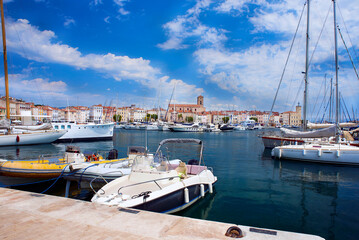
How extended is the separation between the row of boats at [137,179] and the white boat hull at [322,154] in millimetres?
13993

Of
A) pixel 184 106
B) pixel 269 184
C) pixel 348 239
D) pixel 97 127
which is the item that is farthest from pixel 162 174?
pixel 184 106

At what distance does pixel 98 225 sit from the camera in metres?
4.77

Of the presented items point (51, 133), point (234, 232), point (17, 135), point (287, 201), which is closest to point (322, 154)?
point (287, 201)

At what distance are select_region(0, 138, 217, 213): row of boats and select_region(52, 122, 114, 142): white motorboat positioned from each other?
31.8 meters

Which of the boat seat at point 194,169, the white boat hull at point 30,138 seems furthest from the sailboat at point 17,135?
the boat seat at point 194,169

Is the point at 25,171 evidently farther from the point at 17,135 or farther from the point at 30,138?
the point at 30,138

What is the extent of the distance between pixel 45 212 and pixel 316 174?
18198 millimetres

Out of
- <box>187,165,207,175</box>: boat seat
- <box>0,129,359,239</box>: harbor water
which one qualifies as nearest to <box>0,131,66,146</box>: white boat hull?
<box>0,129,359,239</box>: harbor water

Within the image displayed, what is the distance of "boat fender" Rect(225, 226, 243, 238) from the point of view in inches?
169

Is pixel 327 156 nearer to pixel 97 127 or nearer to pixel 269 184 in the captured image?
pixel 269 184

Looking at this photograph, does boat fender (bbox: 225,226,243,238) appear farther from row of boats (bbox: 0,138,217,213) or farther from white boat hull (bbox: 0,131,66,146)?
white boat hull (bbox: 0,131,66,146)

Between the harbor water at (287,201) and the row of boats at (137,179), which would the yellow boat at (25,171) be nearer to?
the row of boats at (137,179)

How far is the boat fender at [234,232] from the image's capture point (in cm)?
429

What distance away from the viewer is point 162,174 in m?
9.07
